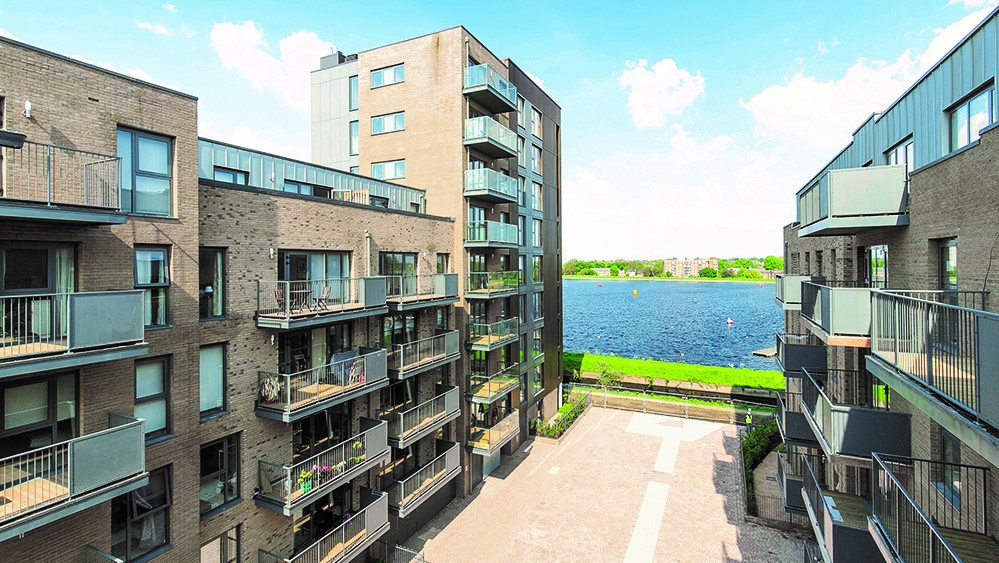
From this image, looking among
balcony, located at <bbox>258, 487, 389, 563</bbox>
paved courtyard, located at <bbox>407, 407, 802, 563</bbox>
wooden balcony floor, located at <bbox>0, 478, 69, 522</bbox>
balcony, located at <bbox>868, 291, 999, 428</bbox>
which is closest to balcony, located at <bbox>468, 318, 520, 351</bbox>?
paved courtyard, located at <bbox>407, 407, 802, 563</bbox>

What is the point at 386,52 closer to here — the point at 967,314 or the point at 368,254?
the point at 368,254

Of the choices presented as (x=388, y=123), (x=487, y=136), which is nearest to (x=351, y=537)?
(x=487, y=136)

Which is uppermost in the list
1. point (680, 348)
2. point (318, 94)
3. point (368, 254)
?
point (318, 94)

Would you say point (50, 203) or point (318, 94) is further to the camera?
point (318, 94)

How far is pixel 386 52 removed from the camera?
2017 centimetres

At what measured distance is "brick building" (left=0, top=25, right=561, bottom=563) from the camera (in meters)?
7.25

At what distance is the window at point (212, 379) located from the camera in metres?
10.2

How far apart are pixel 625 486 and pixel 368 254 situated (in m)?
14.3

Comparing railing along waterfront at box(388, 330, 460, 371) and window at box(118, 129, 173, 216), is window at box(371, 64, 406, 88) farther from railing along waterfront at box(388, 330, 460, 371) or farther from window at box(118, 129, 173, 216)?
window at box(118, 129, 173, 216)

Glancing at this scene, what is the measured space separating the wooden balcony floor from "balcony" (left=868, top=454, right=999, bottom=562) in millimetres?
11464

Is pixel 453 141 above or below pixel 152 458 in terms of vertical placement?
above

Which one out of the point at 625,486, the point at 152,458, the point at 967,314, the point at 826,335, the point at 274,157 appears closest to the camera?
the point at 967,314

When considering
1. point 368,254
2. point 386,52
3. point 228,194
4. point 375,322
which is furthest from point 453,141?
point 228,194

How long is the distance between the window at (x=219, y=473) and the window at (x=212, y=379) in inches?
30.5
